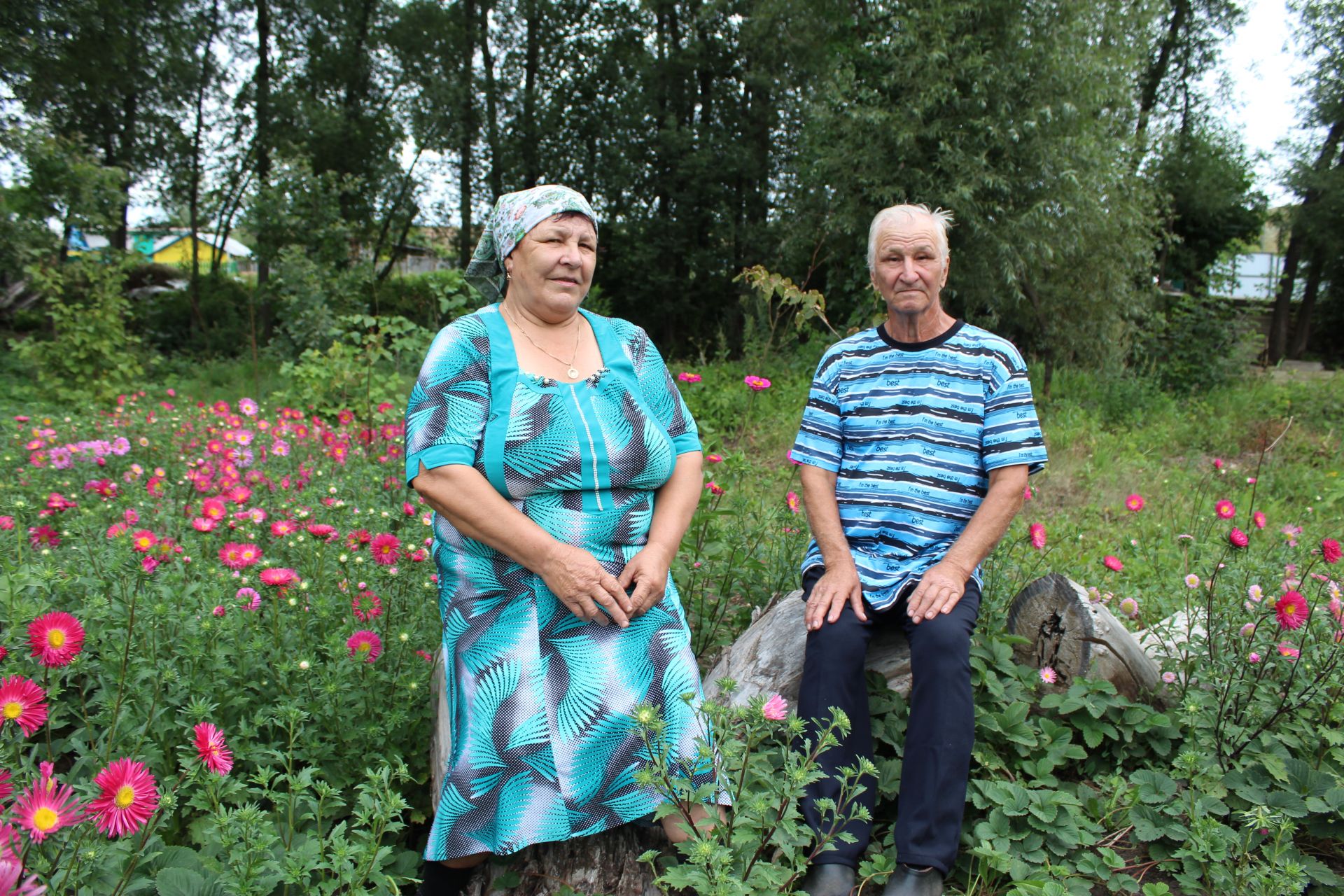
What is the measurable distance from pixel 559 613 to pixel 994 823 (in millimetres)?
1120

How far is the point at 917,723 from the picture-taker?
1964 millimetres

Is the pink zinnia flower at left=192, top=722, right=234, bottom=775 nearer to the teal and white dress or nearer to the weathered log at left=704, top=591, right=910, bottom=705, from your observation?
the teal and white dress

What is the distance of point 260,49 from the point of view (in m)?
17.6

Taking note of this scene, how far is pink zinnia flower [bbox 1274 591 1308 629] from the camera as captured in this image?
2041 mm

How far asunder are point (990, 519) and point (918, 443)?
277mm

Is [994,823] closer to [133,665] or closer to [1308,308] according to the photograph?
[133,665]

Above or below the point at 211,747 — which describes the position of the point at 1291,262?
above

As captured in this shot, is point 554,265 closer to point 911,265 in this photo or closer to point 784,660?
point 911,265

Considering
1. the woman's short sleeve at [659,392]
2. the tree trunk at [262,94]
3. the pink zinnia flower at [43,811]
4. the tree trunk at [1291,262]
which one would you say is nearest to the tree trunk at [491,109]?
the tree trunk at [262,94]

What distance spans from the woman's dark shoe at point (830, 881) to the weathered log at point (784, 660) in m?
0.49

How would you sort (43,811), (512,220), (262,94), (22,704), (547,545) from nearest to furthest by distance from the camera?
(43,811) → (22,704) → (547,545) → (512,220) → (262,94)

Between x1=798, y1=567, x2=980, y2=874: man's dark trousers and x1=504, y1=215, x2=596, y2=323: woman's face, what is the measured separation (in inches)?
40.8

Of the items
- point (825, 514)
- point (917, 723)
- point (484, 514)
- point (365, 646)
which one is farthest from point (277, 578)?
point (917, 723)

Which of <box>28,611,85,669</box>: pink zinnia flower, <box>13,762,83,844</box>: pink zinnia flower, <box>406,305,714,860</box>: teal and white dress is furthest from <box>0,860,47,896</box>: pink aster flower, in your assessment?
<box>406,305,714,860</box>: teal and white dress
